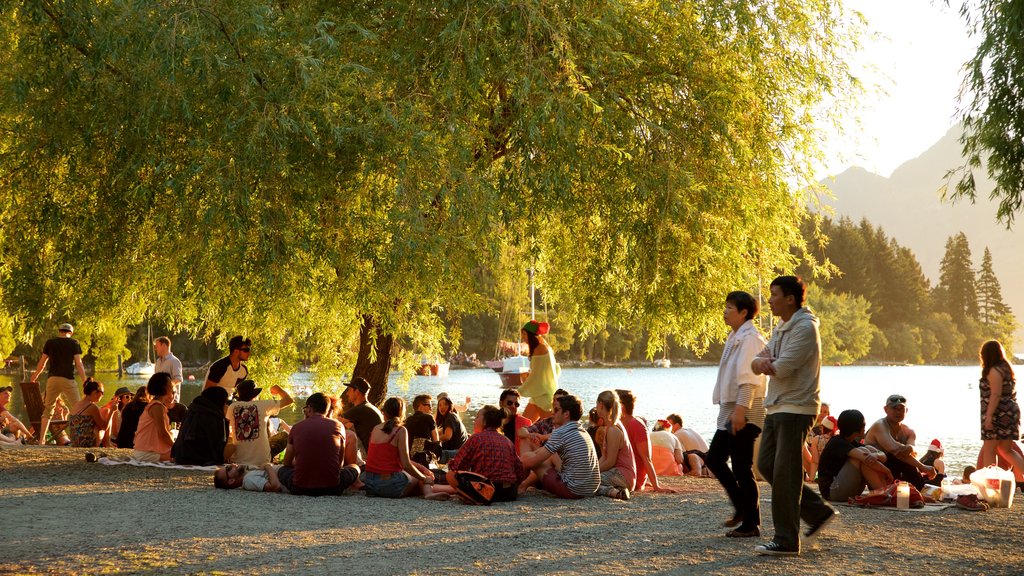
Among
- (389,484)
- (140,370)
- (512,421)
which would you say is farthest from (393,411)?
(140,370)

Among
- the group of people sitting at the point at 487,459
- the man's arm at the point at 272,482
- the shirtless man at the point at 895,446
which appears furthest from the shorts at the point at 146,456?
the shirtless man at the point at 895,446

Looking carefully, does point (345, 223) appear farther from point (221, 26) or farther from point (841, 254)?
point (841, 254)

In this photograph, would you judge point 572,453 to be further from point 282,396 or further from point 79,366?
point 79,366

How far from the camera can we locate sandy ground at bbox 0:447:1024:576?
5645 mm

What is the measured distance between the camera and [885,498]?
28.7 feet

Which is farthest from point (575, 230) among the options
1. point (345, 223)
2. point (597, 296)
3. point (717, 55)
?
point (345, 223)

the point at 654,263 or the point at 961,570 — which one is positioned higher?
the point at 654,263

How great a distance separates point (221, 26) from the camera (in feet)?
26.9

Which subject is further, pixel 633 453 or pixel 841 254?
pixel 841 254

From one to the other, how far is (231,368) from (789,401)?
731cm

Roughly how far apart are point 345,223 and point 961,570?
19.1ft

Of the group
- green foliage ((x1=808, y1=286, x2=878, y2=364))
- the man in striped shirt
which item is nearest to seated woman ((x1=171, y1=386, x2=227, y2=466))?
the man in striped shirt

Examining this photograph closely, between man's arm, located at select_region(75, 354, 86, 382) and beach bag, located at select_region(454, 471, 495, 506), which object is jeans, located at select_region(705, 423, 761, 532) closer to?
beach bag, located at select_region(454, 471, 495, 506)

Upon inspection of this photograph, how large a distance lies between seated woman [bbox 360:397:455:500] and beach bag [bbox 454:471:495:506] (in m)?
0.42
